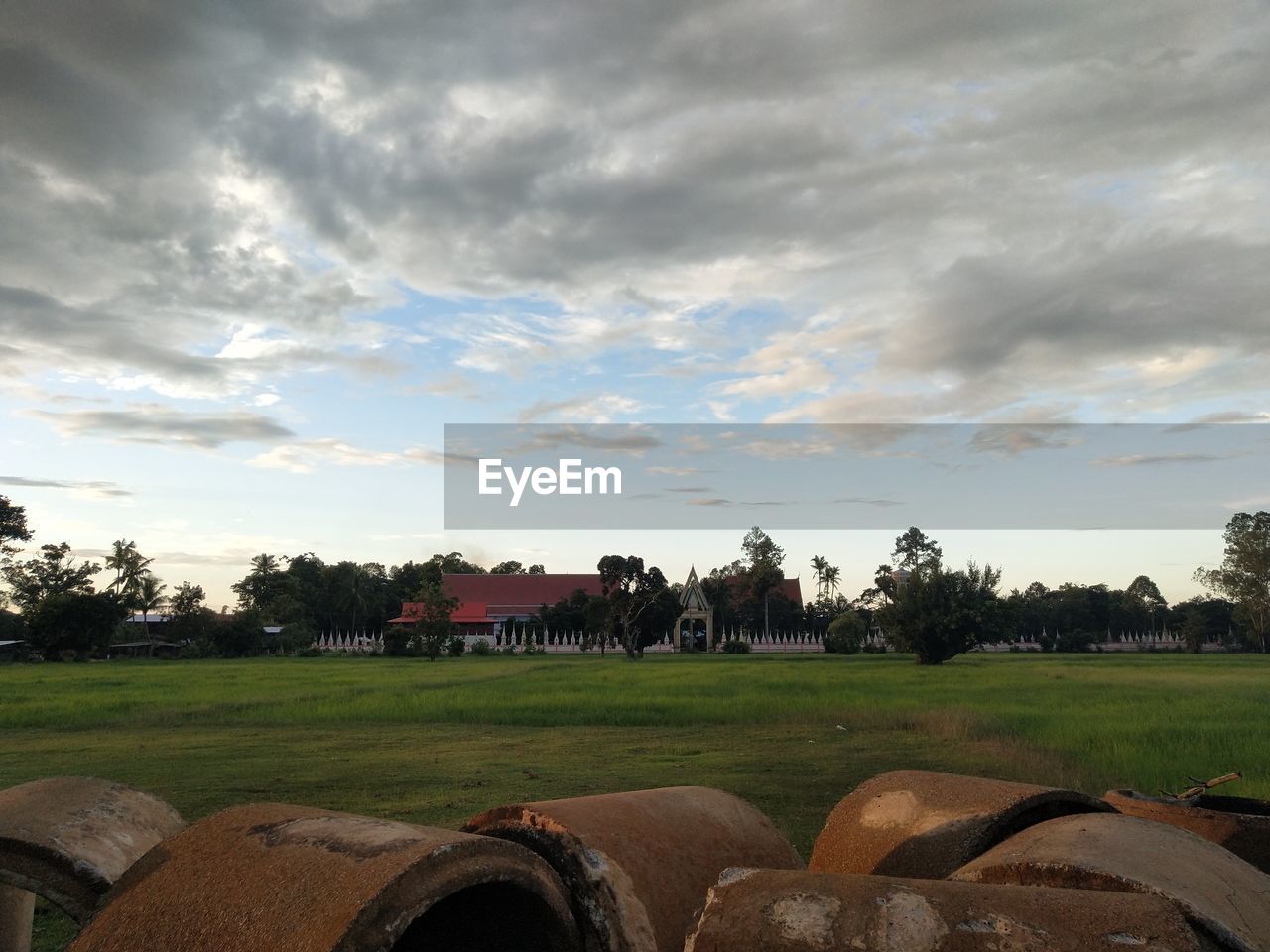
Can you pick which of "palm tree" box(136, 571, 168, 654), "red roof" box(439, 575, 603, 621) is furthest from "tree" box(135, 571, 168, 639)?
"red roof" box(439, 575, 603, 621)

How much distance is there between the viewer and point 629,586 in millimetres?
56688

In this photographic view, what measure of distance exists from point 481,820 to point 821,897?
1.53 meters

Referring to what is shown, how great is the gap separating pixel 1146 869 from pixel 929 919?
903 millimetres

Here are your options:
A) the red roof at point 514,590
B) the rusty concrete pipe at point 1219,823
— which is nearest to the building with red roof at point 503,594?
the red roof at point 514,590

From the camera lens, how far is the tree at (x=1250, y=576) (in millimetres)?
68812

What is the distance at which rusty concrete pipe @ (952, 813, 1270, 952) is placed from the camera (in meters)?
2.39

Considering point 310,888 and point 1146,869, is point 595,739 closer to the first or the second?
point 1146,869

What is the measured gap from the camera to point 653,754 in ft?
40.2

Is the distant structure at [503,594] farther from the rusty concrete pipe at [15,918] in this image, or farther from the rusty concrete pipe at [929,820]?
the rusty concrete pipe at [929,820]

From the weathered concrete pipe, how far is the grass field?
1995 millimetres

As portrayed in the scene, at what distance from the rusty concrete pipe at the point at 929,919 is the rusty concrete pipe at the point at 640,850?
0.21m

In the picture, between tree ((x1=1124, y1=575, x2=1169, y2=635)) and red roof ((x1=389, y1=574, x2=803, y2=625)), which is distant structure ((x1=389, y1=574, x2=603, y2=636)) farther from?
tree ((x1=1124, y1=575, x2=1169, y2=635))

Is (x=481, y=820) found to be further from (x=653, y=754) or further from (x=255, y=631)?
(x=255, y=631)

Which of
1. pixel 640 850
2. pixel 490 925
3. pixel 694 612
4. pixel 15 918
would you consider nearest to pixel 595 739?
pixel 15 918
